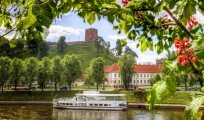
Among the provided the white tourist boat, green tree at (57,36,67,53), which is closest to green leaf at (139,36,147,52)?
the white tourist boat

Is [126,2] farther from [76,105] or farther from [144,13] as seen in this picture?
[76,105]

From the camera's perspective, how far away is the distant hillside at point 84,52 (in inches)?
6457

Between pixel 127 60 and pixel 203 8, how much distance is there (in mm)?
78009

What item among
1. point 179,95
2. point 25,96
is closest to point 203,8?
point 179,95

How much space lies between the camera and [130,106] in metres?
57.5

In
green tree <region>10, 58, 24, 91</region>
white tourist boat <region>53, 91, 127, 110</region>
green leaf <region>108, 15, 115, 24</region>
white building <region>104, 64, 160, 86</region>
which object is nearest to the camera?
green leaf <region>108, 15, 115, 24</region>

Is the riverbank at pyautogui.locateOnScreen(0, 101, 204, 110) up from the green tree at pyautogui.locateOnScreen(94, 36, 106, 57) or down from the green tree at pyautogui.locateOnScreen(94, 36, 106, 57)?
down

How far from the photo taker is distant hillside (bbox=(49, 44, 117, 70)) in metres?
164

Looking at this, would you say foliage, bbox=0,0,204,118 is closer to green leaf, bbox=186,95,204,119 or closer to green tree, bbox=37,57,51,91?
green leaf, bbox=186,95,204,119

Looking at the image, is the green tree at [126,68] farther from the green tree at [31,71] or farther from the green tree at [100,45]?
the green tree at [100,45]

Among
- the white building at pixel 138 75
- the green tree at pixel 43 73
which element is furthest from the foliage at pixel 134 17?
the white building at pixel 138 75

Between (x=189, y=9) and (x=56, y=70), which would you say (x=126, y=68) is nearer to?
(x=56, y=70)

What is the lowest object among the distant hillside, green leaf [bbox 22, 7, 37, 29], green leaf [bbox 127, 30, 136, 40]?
green leaf [bbox 22, 7, 37, 29]

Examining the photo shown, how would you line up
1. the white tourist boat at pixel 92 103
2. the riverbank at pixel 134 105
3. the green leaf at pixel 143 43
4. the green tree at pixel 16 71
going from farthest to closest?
the green tree at pixel 16 71 → the riverbank at pixel 134 105 → the white tourist boat at pixel 92 103 → the green leaf at pixel 143 43
